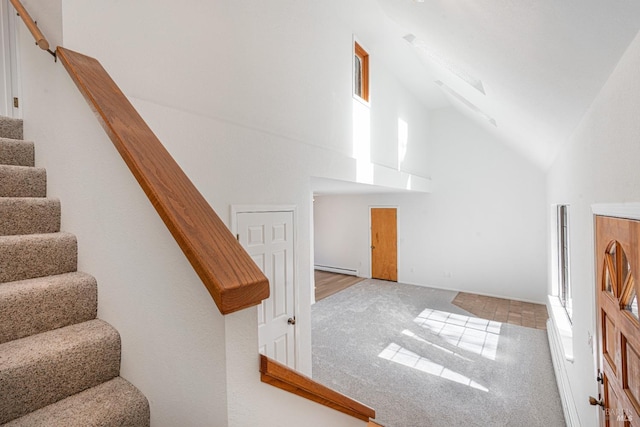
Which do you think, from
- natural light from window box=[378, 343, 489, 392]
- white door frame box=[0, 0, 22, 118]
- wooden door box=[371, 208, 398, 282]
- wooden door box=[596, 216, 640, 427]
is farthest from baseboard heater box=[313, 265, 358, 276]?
white door frame box=[0, 0, 22, 118]

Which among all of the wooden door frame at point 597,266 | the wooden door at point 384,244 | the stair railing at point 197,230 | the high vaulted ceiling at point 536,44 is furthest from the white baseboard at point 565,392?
the wooden door at point 384,244

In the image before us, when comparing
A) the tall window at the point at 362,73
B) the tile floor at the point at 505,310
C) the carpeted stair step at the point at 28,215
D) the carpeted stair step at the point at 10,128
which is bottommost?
the tile floor at the point at 505,310

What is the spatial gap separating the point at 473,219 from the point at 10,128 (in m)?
7.68

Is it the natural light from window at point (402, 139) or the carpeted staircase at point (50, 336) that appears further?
the natural light from window at point (402, 139)

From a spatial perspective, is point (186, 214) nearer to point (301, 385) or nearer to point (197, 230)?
point (197, 230)

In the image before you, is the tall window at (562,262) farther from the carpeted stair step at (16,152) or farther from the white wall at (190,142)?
the carpeted stair step at (16,152)

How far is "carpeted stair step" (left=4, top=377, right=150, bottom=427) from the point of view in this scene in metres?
0.83

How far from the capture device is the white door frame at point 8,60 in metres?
2.44

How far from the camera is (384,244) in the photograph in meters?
8.31

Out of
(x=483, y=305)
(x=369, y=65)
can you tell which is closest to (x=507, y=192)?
(x=483, y=305)

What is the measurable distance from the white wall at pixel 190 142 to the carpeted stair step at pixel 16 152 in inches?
4.1

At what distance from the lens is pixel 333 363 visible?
3.89 meters

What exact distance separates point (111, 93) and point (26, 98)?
3.83ft

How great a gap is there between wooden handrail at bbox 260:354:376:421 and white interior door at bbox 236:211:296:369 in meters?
1.78
